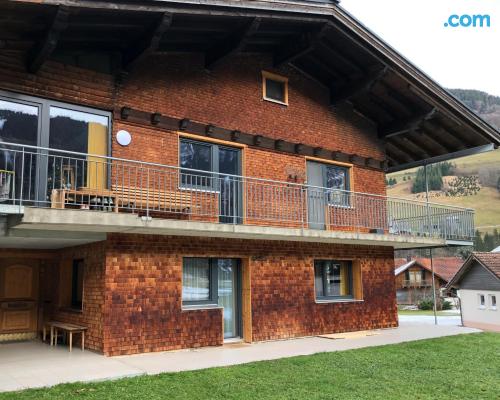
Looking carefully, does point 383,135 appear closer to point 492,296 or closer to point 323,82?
point 323,82

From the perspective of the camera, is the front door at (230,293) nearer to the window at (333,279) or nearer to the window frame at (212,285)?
the window frame at (212,285)

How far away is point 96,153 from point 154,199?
4.74ft

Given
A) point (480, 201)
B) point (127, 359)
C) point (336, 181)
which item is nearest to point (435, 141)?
point (336, 181)

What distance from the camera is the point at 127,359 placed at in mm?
9203

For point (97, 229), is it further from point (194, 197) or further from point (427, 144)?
point (427, 144)

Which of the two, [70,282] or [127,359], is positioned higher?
[70,282]

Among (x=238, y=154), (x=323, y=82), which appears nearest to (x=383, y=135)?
(x=323, y=82)

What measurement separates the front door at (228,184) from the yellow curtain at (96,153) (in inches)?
105

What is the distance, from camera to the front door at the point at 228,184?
38.8 ft

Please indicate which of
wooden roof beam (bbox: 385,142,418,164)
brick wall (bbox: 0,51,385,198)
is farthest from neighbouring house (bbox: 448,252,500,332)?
brick wall (bbox: 0,51,385,198)

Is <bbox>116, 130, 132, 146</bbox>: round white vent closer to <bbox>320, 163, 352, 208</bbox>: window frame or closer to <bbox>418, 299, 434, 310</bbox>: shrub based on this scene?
<bbox>320, 163, 352, 208</bbox>: window frame

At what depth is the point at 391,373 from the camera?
8383mm

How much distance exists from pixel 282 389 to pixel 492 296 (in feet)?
101

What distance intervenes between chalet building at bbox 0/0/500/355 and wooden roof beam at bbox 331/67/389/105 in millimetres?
58
